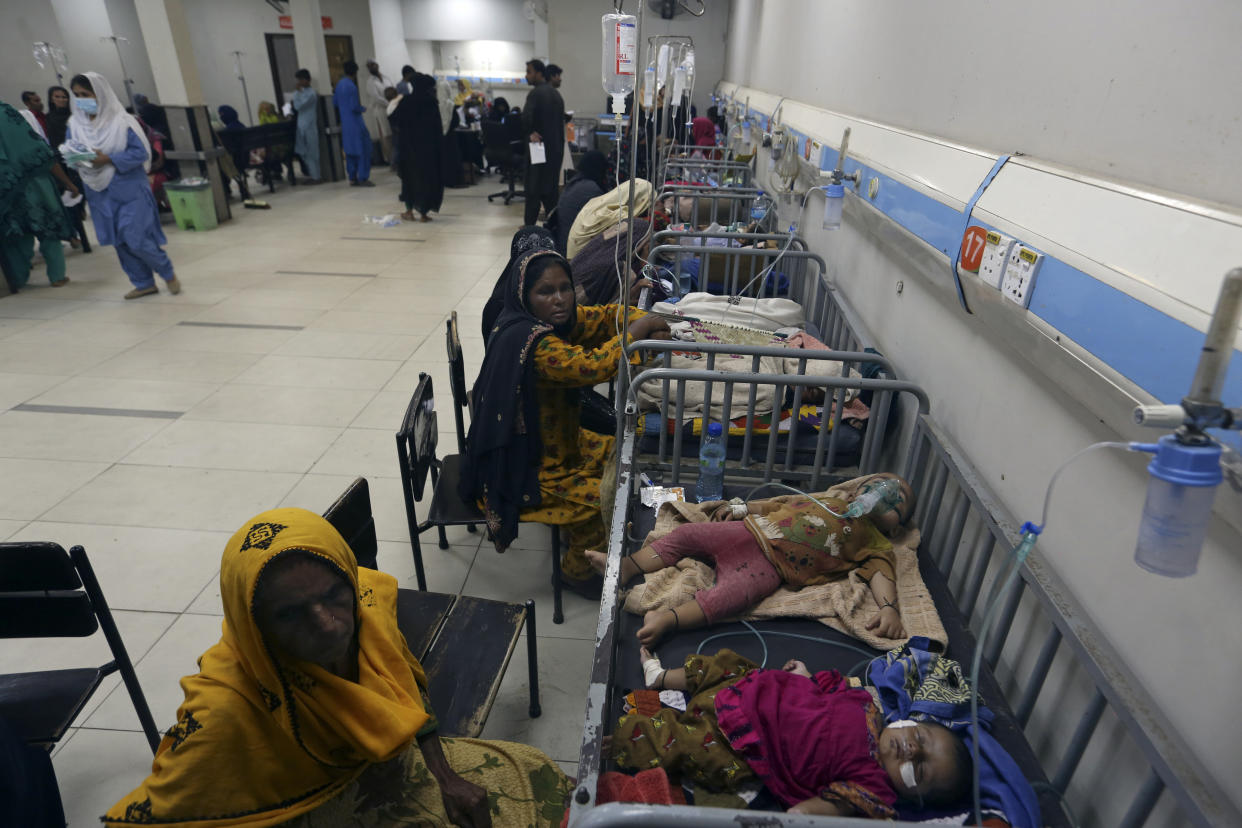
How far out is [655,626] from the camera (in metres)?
1.67

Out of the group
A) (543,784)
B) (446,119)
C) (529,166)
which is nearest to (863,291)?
(543,784)

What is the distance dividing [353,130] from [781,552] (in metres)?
10.4

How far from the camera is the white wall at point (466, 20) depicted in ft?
50.5

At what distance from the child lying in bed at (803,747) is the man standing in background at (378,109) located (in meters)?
11.4

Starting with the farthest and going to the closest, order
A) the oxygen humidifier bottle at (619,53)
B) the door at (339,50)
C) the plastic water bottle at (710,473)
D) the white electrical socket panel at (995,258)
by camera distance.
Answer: the door at (339,50), the oxygen humidifier bottle at (619,53), the plastic water bottle at (710,473), the white electrical socket panel at (995,258)

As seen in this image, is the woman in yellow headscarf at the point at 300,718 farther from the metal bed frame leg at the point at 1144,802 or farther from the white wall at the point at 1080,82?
the white wall at the point at 1080,82

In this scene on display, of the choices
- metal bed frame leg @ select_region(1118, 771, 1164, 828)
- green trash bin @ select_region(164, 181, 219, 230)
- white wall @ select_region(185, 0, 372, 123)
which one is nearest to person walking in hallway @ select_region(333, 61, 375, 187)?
green trash bin @ select_region(164, 181, 219, 230)

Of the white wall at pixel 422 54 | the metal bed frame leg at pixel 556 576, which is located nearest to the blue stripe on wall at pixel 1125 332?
the metal bed frame leg at pixel 556 576

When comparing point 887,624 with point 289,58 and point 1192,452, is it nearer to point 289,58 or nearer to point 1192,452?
point 1192,452

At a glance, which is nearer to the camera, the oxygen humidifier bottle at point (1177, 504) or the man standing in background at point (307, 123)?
the oxygen humidifier bottle at point (1177, 504)

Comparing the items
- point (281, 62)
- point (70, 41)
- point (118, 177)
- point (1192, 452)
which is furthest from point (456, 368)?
point (281, 62)

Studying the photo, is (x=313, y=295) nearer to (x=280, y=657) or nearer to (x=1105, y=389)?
(x=280, y=657)

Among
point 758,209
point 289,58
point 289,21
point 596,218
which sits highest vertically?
point 289,21

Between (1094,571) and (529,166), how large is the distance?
7.28 metres
